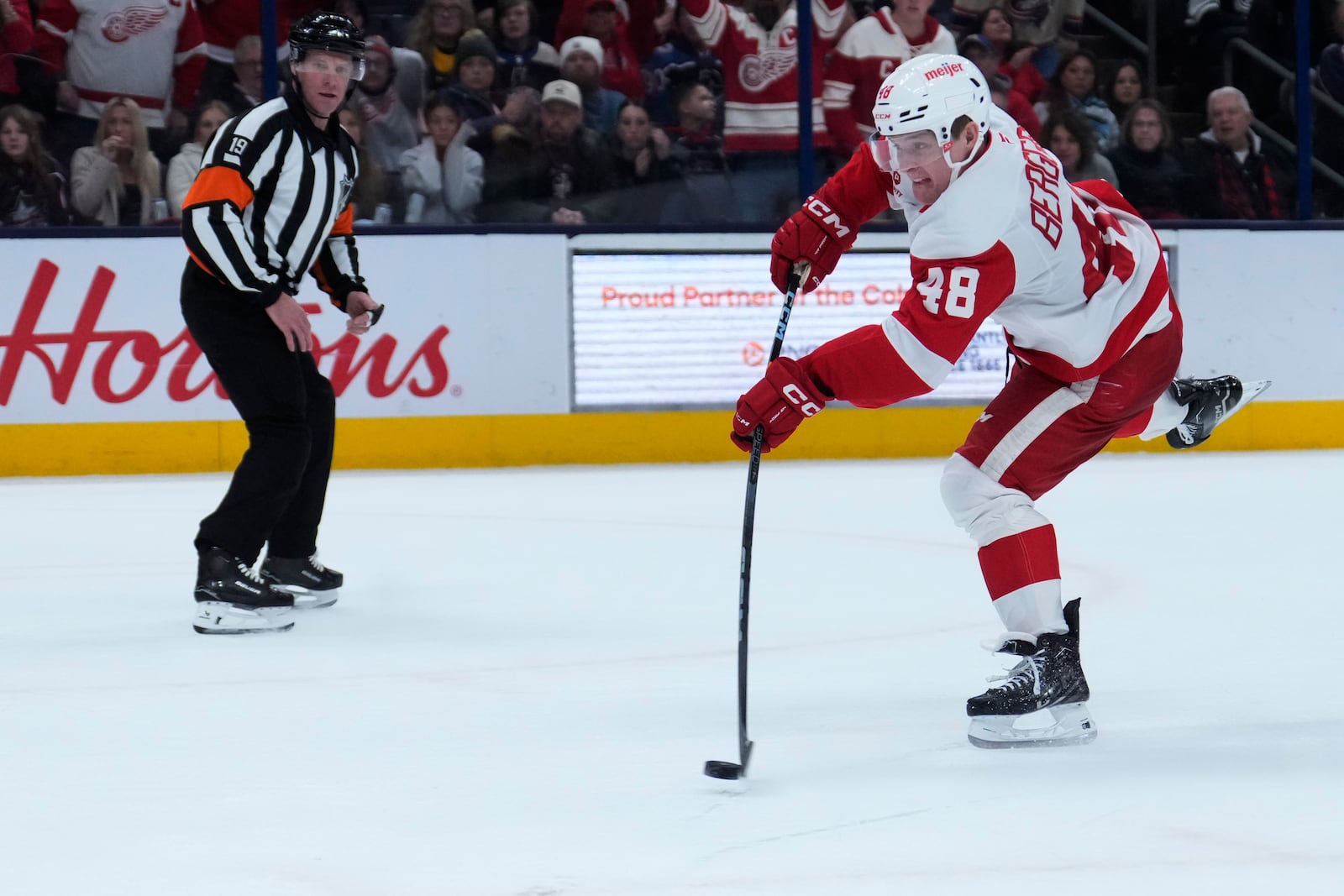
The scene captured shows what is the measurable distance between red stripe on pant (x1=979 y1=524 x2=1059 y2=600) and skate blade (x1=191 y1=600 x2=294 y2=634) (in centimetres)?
177

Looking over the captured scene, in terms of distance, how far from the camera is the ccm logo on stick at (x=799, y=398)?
2455 mm

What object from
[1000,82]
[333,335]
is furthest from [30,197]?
[1000,82]

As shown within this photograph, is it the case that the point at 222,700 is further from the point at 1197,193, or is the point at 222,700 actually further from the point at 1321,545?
the point at 1197,193

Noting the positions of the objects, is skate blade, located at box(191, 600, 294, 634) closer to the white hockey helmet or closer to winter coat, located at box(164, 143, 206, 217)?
the white hockey helmet

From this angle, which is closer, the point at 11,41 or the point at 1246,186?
the point at 11,41

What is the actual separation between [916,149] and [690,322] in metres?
4.98

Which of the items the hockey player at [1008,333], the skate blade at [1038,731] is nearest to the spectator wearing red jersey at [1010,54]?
the hockey player at [1008,333]

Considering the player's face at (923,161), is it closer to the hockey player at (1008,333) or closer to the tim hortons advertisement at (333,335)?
the hockey player at (1008,333)

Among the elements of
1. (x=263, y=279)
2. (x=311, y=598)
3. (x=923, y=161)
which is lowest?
(x=311, y=598)

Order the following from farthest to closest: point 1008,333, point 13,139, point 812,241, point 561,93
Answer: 1. point 561,93
2. point 13,139
3. point 812,241
4. point 1008,333

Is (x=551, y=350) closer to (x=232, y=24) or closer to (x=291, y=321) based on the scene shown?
(x=232, y=24)

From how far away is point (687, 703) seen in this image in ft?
9.59

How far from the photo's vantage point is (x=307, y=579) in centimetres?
411

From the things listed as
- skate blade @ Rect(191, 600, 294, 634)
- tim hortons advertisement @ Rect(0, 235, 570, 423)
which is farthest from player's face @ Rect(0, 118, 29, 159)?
skate blade @ Rect(191, 600, 294, 634)
